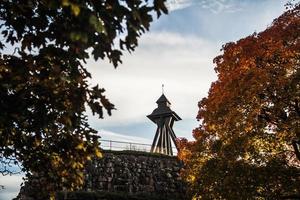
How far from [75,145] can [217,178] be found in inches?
403

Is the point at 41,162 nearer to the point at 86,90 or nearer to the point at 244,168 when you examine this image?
the point at 86,90

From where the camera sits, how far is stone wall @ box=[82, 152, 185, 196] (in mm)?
28359

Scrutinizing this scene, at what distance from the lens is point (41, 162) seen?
8.55 meters

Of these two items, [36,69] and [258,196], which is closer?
[36,69]

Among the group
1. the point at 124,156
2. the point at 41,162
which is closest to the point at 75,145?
the point at 41,162

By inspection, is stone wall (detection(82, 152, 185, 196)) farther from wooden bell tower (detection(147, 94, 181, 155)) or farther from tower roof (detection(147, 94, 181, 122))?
tower roof (detection(147, 94, 181, 122))

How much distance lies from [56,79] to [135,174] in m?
23.7

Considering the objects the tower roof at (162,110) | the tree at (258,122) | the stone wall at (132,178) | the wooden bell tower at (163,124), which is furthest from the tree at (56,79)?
the tower roof at (162,110)

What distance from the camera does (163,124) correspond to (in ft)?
129

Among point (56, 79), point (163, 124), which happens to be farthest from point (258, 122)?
point (163, 124)

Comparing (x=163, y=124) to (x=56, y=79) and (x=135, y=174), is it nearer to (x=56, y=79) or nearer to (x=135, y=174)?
(x=135, y=174)

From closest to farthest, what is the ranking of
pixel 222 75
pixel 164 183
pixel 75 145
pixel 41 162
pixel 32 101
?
1. pixel 32 101
2. pixel 75 145
3. pixel 41 162
4. pixel 222 75
5. pixel 164 183

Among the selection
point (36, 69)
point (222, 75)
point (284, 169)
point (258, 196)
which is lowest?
point (258, 196)

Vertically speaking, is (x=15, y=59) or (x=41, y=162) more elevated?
(x=15, y=59)
